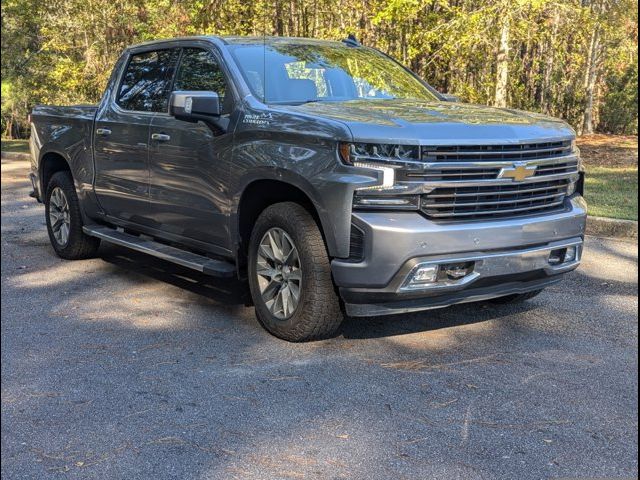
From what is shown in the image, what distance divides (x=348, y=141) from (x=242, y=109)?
114 centimetres

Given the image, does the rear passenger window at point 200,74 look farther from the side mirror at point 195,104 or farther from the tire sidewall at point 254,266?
the tire sidewall at point 254,266

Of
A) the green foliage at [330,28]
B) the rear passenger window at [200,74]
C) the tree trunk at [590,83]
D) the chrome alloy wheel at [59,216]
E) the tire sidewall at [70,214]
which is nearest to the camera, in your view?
the rear passenger window at [200,74]

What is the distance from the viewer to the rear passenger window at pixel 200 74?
17.7ft

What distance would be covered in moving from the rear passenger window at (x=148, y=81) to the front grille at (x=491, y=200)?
2.62 metres

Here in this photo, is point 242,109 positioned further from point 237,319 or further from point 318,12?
point 318,12

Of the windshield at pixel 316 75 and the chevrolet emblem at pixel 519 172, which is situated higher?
the windshield at pixel 316 75

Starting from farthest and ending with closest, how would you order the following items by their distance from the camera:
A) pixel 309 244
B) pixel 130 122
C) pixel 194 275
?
1. pixel 194 275
2. pixel 130 122
3. pixel 309 244

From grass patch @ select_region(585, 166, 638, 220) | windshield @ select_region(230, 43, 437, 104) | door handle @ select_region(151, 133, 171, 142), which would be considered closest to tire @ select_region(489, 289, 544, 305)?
windshield @ select_region(230, 43, 437, 104)

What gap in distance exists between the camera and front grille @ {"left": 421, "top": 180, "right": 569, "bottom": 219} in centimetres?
421

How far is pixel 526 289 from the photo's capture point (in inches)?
186

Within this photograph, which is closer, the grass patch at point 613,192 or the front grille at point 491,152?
the front grille at point 491,152

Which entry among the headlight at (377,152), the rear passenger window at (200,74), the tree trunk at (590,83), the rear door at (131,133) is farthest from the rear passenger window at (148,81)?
the tree trunk at (590,83)

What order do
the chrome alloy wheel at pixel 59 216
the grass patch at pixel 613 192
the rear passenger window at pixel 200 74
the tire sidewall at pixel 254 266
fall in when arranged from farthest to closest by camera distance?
the grass patch at pixel 613 192
the chrome alloy wheel at pixel 59 216
the rear passenger window at pixel 200 74
the tire sidewall at pixel 254 266

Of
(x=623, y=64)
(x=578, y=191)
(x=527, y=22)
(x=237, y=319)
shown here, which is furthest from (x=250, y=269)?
(x=623, y=64)
